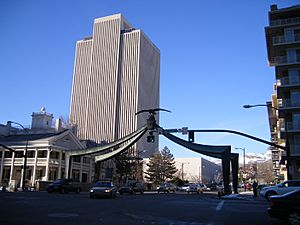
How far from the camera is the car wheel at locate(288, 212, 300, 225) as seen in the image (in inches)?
459

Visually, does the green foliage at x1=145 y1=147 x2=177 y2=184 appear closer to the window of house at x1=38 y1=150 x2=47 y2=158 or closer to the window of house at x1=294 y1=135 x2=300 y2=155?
the window of house at x1=38 y1=150 x2=47 y2=158

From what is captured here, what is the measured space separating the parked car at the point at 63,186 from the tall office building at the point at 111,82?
10171 cm

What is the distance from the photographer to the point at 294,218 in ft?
38.4

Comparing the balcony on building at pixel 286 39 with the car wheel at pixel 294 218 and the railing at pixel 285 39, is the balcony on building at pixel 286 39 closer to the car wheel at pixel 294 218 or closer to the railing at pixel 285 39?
the railing at pixel 285 39

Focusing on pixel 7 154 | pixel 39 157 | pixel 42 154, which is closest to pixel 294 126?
pixel 42 154

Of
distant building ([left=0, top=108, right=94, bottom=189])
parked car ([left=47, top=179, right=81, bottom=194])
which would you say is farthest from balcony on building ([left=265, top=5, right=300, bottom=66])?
distant building ([left=0, top=108, right=94, bottom=189])

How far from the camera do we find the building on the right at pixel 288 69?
45938mm

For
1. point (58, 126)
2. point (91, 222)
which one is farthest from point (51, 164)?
point (91, 222)

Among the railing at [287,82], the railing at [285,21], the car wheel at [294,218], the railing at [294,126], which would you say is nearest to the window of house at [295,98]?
the railing at [287,82]

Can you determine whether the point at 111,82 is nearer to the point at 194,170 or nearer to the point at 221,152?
the point at 194,170

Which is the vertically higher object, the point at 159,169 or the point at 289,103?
the point at 289,103

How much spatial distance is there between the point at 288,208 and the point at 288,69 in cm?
4190

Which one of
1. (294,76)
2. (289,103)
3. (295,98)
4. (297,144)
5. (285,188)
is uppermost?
(294,76)

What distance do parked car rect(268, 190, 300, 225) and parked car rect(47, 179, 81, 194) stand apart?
2914 centimetres
